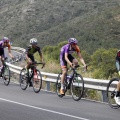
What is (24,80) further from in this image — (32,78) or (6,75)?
(6,75)

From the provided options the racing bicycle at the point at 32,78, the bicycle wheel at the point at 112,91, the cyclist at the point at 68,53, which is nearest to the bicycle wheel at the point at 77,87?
the cyclist at the point at 68,53

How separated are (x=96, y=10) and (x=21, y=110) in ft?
251

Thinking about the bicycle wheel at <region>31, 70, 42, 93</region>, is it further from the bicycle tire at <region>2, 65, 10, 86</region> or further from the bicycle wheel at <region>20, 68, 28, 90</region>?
the bicycle tire at <region>2, 65, 10, 86</region>

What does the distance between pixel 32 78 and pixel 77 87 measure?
267cm

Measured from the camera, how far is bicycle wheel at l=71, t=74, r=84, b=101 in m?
12.0

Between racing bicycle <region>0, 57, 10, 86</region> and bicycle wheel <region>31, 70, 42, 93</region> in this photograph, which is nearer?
bicycle wheel <region>31, 70, 42, 93</region>

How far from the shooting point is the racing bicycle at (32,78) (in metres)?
14.1

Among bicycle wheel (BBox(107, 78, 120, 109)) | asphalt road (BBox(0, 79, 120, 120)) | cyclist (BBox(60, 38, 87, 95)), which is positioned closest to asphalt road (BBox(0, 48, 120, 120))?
asphalt road (BBox(0, 79, 120, 120))

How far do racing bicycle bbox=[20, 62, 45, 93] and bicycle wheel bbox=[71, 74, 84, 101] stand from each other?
1.89 m

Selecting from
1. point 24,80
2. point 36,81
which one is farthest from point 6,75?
point 36,81

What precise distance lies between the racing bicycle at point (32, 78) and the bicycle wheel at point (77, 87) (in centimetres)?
189

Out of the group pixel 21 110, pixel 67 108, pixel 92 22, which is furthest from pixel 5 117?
pixel 92 22

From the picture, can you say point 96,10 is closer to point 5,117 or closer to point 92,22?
point 92,22

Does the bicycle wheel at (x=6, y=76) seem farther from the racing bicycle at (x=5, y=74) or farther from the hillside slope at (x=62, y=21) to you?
the hillside slope at (x=62, y=21)
